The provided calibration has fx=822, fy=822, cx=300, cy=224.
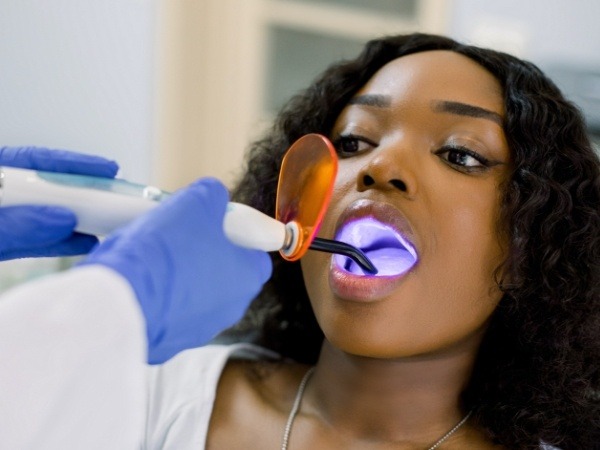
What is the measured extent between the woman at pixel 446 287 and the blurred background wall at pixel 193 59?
0.61m

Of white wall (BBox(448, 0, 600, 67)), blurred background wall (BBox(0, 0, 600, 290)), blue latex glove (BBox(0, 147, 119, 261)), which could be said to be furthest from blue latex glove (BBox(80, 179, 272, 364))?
white wall (BBox(448, 0, 600, 67))

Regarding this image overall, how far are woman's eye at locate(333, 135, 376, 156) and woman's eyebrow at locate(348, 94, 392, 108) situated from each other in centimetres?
5

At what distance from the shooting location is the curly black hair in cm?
100

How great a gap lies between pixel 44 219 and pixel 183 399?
400mm

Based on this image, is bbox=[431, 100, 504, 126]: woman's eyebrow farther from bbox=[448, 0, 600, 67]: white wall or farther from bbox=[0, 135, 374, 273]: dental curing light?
bbox=[448, 0, 600, 67]: white wall

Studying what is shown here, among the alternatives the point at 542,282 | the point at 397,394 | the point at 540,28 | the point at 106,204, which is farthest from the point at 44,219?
the point at 540,28

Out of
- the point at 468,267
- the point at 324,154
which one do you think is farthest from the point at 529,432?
the point at 324,154

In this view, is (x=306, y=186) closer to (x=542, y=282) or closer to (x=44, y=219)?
(x=44, y=219)

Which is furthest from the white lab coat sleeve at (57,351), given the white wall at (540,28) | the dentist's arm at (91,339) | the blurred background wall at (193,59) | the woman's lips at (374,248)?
the white wall at (540,28)

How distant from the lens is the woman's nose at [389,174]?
0.93 metres

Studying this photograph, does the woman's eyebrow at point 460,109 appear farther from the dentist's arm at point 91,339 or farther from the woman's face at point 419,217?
the dentist's arm at point 91,339

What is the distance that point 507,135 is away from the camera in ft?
3.31

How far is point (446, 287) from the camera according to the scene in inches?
37.0

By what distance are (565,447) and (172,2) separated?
59.0 inches
